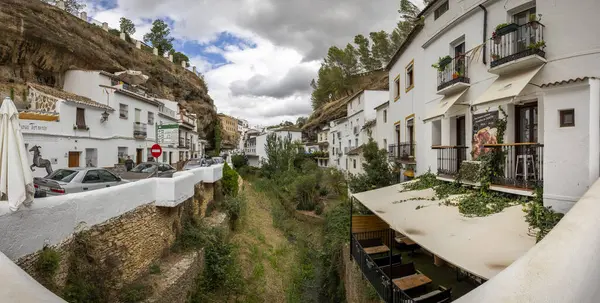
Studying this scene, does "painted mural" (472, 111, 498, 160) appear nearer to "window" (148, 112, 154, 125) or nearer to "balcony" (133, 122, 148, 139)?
"balcony" (133, 122, 148, 139)

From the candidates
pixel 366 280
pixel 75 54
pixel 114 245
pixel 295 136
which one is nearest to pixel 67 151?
pixel 75 54

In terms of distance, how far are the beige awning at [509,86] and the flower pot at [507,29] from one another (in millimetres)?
1086

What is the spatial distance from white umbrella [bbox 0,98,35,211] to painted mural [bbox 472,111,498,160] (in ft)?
32.4

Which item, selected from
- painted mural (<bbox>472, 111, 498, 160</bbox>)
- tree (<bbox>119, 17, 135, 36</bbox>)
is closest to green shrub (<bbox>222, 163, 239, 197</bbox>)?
painted mural (<bbox>472, 111, 498, 160</bbox>)

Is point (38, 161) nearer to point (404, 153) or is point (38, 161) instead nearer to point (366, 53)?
point (404, 153)

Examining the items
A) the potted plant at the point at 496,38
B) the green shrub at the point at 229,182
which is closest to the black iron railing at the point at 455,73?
the potted plant at the point at 496,38

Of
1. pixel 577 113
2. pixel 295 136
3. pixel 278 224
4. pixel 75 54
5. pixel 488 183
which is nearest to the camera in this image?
pixel 577 113

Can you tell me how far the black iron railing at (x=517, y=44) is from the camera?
21.1 ft

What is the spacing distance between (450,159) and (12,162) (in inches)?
423

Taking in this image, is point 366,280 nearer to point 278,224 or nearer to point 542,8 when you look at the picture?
point 542,8

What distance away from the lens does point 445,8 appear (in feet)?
33.8

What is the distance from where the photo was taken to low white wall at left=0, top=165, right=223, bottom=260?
3.87 meters

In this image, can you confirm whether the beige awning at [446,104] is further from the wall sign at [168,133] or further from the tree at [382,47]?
the tree at [382,47]

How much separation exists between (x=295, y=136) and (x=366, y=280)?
48544 mm
